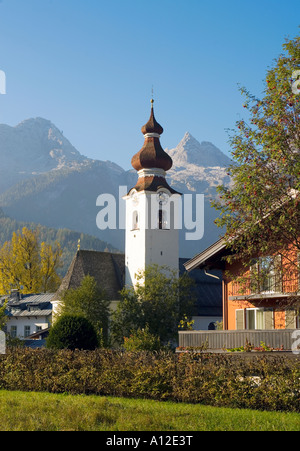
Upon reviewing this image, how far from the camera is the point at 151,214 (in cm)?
5812

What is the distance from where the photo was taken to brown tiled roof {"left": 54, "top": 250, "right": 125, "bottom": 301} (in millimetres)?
57781

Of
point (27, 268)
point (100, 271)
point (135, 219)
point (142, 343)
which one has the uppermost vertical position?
point (135, 219)

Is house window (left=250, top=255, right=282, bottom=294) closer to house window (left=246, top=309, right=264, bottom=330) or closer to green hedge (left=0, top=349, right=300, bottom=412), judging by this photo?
green hedge (left=0, top=349, right=300, bottom=412)

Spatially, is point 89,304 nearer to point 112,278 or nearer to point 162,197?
point 112,278

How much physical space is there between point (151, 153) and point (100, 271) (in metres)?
12.3

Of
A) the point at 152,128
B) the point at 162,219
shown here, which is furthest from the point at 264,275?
the point at 152,128

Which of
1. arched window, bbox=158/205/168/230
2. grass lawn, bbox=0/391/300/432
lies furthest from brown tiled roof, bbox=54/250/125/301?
grass lawn, bbox=0/391/300/432

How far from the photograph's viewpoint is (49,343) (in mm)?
32062

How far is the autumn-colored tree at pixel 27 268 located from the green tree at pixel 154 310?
20818 mm

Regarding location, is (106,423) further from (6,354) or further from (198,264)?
(198,264)

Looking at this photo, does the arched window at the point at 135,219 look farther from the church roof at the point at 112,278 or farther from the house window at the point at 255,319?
the house window at the point at 255,319

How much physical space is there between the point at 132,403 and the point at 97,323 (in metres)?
30.9

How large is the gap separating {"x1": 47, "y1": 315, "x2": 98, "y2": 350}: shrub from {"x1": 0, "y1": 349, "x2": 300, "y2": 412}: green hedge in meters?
10.6

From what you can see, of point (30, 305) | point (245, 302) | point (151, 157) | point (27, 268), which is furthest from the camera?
point (30, 305)
